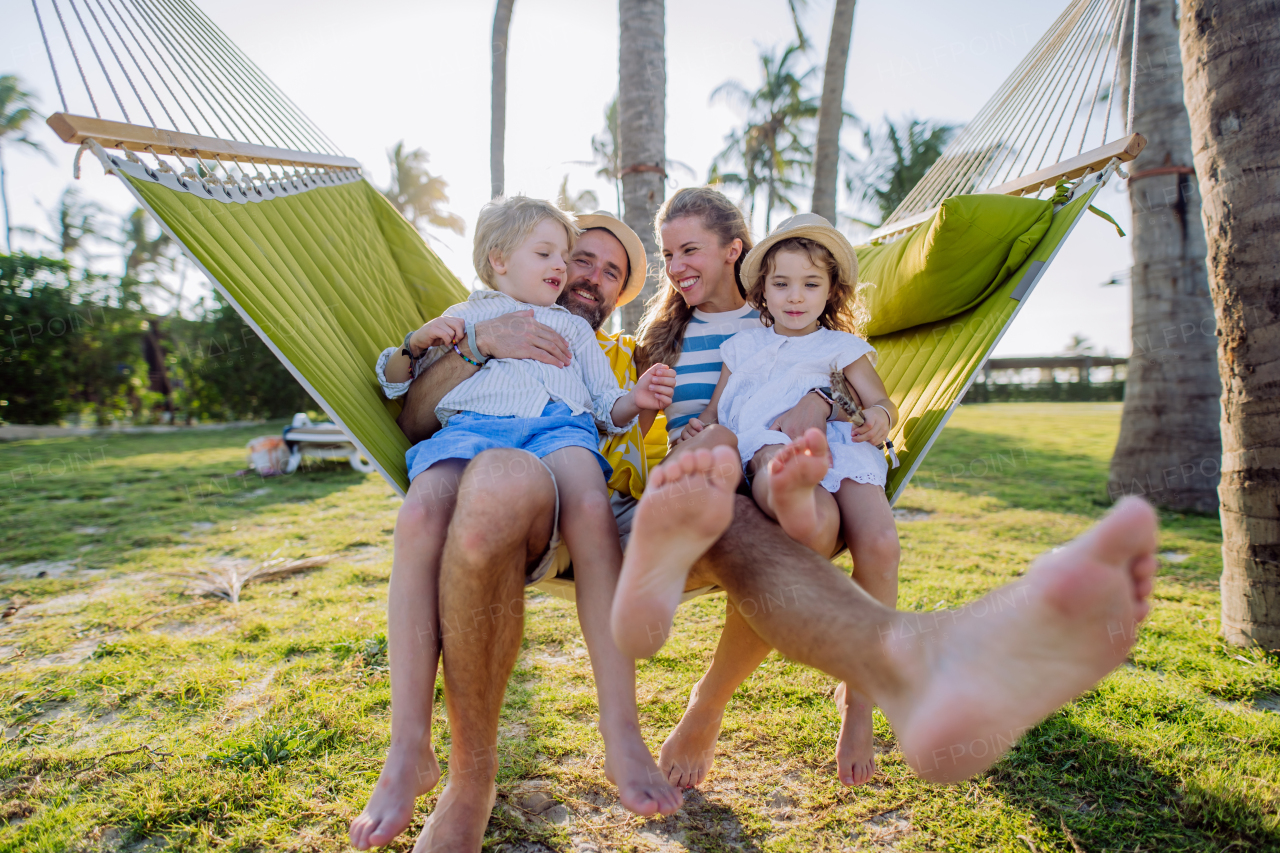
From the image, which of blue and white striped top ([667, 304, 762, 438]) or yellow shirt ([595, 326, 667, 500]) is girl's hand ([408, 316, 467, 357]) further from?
blue and white striped top ([667, 304, 762, 438])

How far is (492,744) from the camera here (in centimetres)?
117

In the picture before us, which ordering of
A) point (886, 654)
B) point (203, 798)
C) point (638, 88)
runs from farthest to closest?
1. point (638, 88)
2. point (203, 798)
3. point (886, 654)

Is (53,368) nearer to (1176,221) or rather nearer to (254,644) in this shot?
(254,644)

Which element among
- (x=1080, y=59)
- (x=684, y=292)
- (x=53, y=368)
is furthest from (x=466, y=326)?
(x=53, y=368)

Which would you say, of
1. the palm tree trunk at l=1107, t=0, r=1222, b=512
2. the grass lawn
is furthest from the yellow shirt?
the palm tree trunk at l=1107, t=0, r=1222, b=512

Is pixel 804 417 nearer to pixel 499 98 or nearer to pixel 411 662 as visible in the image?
pixel 411 662

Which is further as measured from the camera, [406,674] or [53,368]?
[53,368]

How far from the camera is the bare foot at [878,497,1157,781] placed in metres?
0.72

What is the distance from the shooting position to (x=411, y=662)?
110 centimetres

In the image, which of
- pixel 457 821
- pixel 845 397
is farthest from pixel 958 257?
pixel 457 821

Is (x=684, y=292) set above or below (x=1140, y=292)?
below

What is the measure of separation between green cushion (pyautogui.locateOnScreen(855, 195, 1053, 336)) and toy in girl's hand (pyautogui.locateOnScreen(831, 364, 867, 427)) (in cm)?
59

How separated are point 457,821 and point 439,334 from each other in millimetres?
939

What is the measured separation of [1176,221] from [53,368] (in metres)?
12.4
